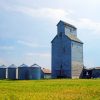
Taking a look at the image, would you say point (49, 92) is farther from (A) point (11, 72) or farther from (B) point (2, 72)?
(B) point (2, 72)

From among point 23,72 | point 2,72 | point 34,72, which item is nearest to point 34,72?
point 34,72

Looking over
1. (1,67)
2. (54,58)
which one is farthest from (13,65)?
(54,58)

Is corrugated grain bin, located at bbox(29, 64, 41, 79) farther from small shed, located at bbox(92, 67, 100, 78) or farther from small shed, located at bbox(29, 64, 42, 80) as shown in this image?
small shed, located at bbox(92, 67, 100, 78)

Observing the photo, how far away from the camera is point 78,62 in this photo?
99.8 meters

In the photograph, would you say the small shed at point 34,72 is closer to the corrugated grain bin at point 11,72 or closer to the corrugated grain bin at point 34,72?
the corrugated grain bin at point 34,72

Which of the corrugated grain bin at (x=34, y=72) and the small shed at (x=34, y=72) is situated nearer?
the small shed at (x=34, y=72)

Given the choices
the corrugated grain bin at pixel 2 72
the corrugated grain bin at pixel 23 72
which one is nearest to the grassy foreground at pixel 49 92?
the corrugated grain bin at pixel 23 72

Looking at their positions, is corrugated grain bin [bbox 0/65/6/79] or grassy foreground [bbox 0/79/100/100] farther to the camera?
corrugated grain bin [bbox 0/65/6/79]

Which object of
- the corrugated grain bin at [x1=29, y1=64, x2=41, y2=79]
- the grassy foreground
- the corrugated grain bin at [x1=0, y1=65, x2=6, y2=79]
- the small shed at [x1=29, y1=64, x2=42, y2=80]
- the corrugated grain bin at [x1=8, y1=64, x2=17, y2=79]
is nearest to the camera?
the grassy foreground

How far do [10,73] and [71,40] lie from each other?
26179 mm

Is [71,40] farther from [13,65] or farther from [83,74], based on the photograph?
[13,65]

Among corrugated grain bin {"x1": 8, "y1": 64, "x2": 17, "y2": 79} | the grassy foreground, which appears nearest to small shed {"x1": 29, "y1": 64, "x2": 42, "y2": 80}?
corrugated grain bin {"x1": 8, "y1": 64, "x2": 17, "y2": 79}

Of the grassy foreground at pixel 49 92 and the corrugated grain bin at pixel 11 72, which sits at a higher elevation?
the corrugated grain bin at pixel 11 72

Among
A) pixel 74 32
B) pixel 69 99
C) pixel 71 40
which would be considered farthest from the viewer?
pixel 74 32
